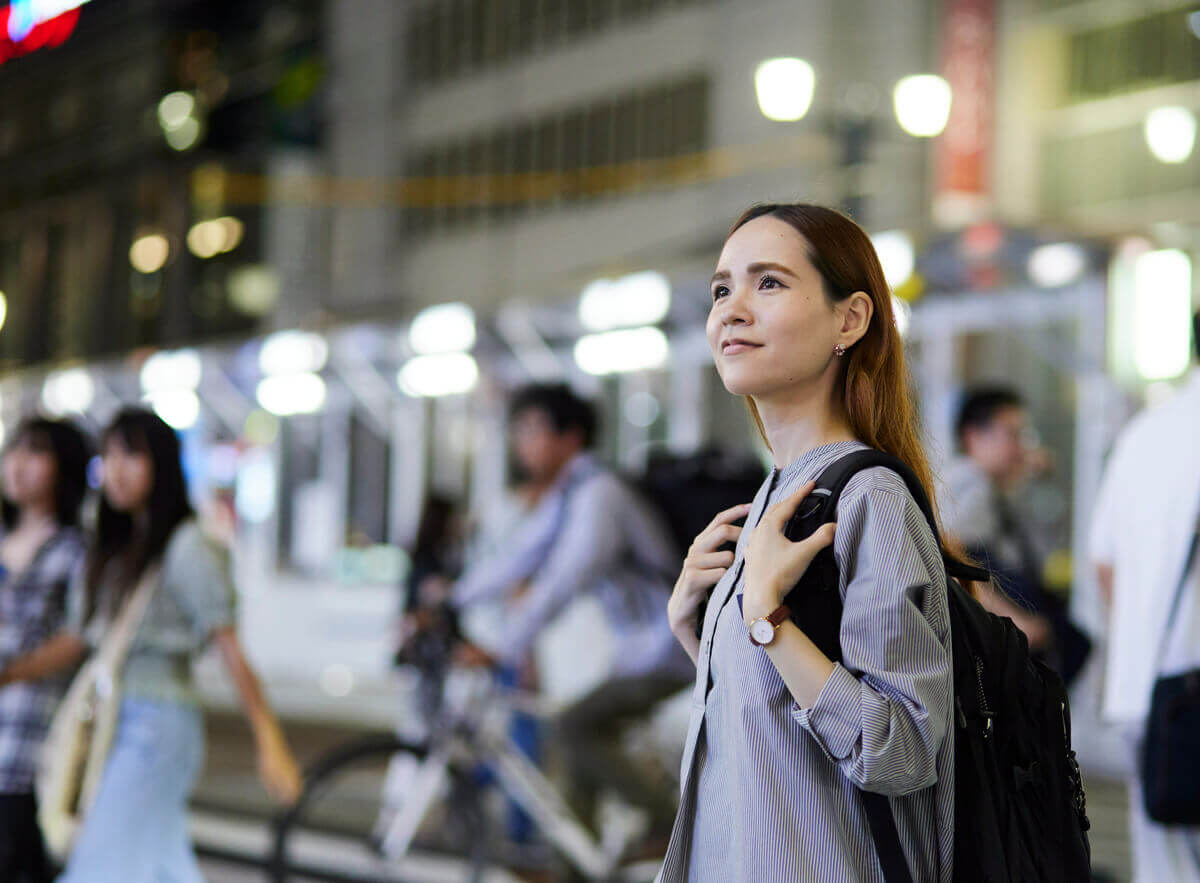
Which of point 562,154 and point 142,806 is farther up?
point 562,154

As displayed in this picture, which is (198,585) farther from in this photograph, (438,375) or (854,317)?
(438,375)

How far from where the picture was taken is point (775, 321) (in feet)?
6.71

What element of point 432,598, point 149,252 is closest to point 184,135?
point 149,252

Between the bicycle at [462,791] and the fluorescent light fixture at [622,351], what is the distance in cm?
738

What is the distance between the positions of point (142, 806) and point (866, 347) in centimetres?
282

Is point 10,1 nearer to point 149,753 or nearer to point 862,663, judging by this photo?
point 149,753

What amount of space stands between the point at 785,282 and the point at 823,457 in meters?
0.26

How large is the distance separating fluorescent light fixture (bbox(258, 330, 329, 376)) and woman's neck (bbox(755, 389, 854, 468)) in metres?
13.5

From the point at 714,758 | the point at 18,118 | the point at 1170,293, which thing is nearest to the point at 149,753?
the point at 714,758

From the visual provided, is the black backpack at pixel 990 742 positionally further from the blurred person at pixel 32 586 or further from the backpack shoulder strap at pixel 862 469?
the blurred person at pixel 32 586

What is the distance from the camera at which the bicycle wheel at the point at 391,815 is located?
5.15 meters

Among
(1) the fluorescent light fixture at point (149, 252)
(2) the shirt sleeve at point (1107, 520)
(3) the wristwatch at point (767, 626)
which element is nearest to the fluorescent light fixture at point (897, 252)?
(2) the shirt sleeve at point (1107, 520)

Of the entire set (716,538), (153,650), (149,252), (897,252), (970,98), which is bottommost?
(153,650)

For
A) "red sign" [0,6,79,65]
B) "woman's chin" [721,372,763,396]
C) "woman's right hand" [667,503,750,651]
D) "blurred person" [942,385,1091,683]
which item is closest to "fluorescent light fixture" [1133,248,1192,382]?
"blurred person" [942,385,1091,683]
